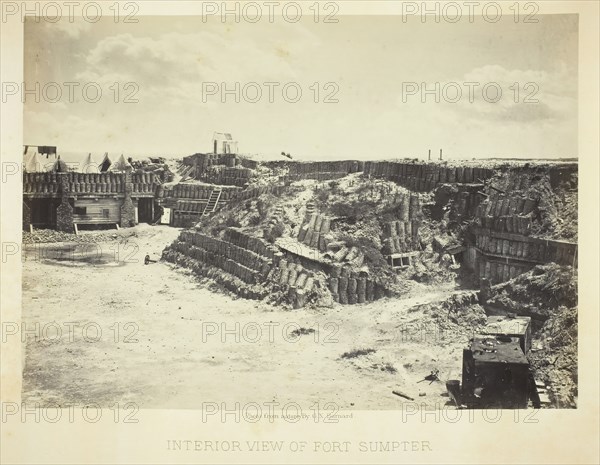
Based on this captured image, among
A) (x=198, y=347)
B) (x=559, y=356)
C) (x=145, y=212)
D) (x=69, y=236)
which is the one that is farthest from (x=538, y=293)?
(x=69, y=236)

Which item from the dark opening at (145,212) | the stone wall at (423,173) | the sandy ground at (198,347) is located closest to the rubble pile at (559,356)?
the sandy ground at (198,347)

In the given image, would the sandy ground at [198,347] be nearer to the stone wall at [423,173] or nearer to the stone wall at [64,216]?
the stone wall at [64,216]

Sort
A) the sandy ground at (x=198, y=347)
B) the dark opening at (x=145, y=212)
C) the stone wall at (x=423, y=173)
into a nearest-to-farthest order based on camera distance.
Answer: the sandy ground at (x=198, y=347), the stone wall at (x=423, y=173), the dark opening at (x=145, y=212)

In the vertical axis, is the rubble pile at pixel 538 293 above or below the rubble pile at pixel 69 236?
below

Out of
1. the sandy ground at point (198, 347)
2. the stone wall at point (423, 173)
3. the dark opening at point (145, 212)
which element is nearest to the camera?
the sandy ground at point (198, 347)

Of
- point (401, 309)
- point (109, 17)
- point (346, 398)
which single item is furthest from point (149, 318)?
point (109, 17)

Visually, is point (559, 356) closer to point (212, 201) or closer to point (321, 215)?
point (321, 215)

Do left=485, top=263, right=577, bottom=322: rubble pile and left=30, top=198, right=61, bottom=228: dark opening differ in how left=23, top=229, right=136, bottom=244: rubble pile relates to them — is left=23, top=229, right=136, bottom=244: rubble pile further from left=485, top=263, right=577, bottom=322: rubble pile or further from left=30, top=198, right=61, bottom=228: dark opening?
left=485, top=263, right=577, bottom=322: rubble pile
